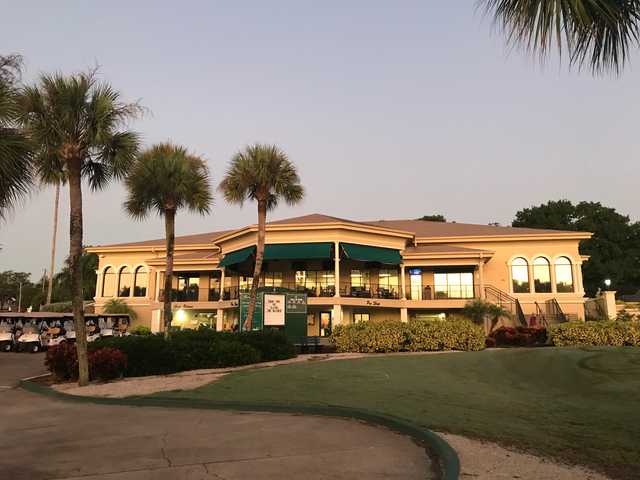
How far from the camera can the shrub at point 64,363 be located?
1523cm

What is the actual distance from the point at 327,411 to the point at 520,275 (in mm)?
28203

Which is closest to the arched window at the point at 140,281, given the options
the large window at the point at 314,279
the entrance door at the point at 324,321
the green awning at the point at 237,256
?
the green awning at the point at 237,256

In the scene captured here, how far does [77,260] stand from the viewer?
1465cm

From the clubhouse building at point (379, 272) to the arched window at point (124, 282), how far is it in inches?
143

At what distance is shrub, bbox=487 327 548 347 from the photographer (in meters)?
24.8

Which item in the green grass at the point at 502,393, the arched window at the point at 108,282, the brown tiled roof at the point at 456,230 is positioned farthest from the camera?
the arched window at the point at 108,282

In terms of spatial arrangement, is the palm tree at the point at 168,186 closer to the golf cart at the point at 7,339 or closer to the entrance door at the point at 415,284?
the golf cart at the point at 7,339

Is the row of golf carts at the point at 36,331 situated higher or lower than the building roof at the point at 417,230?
lower

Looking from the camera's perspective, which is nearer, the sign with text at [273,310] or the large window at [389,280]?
the sign with text at [273,310]

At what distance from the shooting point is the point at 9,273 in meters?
110

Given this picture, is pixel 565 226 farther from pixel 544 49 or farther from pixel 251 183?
pixel 544 49

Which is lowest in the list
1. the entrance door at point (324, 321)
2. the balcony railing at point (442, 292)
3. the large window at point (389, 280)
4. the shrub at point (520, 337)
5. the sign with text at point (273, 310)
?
the shrub at point (520, 337)

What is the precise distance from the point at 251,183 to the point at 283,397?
14.4 meters

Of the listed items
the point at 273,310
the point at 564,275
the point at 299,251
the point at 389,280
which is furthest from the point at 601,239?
the point at 273,310
